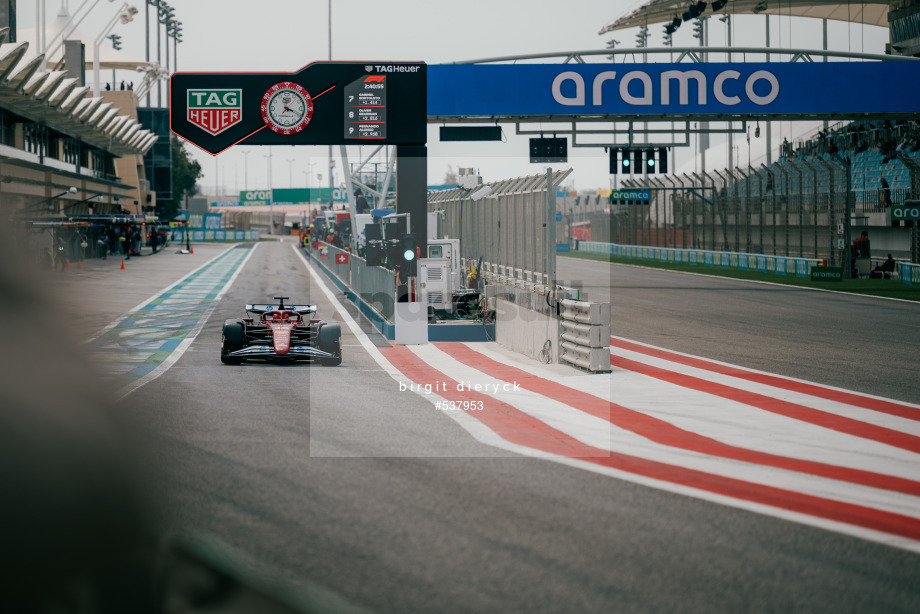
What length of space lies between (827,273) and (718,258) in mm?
13147

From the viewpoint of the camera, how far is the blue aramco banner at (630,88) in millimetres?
26047

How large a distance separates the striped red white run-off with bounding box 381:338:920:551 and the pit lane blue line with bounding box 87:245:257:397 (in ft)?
12.3

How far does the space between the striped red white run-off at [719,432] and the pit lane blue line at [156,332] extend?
374 centimetres

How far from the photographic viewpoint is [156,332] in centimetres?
2077

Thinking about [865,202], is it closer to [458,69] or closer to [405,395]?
[458,69]

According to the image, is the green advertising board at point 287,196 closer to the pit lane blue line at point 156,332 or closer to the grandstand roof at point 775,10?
the grandstand roof at point 775,10

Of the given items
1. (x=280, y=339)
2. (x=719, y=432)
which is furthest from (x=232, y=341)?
(x=719, y=432)

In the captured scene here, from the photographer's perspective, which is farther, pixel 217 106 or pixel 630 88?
pixel 630 88

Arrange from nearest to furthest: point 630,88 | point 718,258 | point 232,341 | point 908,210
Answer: point 232,341
point 630,88
point 908,210
point 718,258

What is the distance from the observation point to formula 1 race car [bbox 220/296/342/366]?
1483 cm

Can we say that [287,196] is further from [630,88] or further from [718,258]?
[630,88]

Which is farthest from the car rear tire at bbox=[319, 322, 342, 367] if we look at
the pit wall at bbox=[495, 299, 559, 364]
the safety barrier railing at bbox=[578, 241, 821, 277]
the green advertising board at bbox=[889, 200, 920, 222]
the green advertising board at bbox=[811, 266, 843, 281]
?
the safety barrier railing at bbox=[578, 241, 821, 277]

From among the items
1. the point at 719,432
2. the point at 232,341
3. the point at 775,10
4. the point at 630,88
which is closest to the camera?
the point at 719,432

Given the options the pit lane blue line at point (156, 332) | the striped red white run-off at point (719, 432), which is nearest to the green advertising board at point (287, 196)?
the pit lane blue line at point (156, 332)
